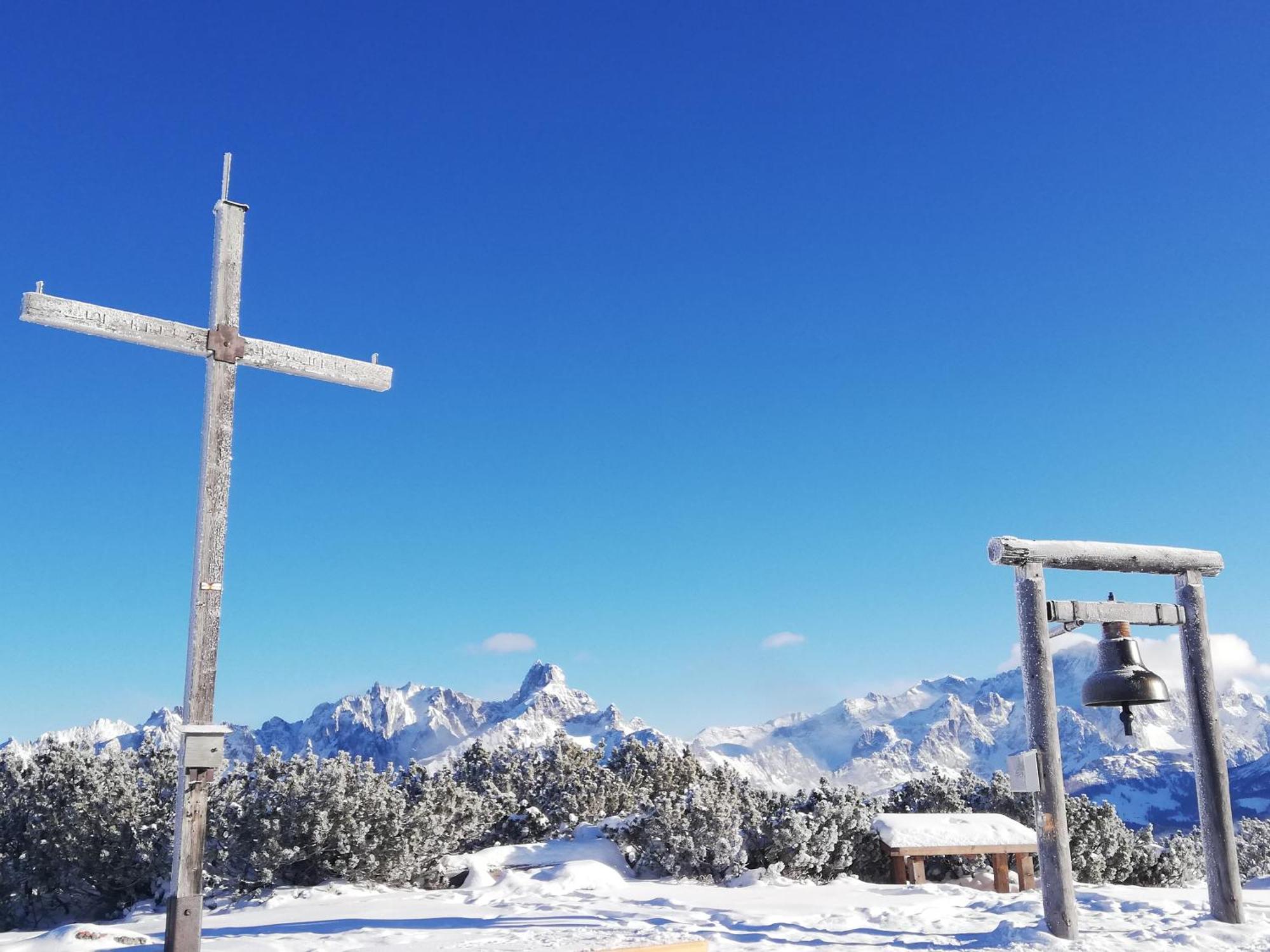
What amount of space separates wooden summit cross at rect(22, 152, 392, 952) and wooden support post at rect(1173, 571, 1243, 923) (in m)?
8.89

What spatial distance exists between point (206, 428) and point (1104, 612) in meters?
8.80

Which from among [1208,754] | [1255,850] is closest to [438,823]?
[1208,754]

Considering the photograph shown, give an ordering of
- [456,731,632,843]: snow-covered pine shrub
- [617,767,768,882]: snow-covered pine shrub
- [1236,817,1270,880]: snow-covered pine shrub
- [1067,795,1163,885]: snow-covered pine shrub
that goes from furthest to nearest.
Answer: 1. [1236,817,1270,880]: snow-covered pine shrub
2. [1067,795,1163,885]: snow-covered pine shrub
3. [456,731,632,843]: snow-covered pine shrub
4. [617,767,768,882]: snow-covered pine shrub

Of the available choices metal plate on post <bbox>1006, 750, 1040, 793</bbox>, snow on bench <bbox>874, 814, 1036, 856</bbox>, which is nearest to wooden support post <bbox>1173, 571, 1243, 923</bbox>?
metal plate on post <bbox>1006, 750, 1040, 793</bbox>

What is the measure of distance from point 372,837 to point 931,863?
1119 centimetres

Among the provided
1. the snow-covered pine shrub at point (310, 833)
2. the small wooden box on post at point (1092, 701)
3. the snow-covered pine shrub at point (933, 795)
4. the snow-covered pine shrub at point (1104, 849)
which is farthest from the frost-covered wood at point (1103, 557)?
the snow-covered pine shrub at point (933, 795)

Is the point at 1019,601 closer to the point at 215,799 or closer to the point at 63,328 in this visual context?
the point at 63,328

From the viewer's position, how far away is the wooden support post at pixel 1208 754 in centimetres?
992

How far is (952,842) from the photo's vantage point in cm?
1586

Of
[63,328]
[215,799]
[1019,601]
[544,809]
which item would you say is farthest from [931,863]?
[63,328]

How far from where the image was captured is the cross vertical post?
745 cm

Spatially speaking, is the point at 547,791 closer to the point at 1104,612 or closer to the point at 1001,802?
the point at 1001,802

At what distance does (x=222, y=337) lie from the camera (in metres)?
8.47

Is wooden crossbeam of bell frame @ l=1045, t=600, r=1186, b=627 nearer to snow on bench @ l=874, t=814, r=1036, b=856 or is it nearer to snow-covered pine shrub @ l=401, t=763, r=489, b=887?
snow on bench @ l=874, t=814, r=1036, b=856
